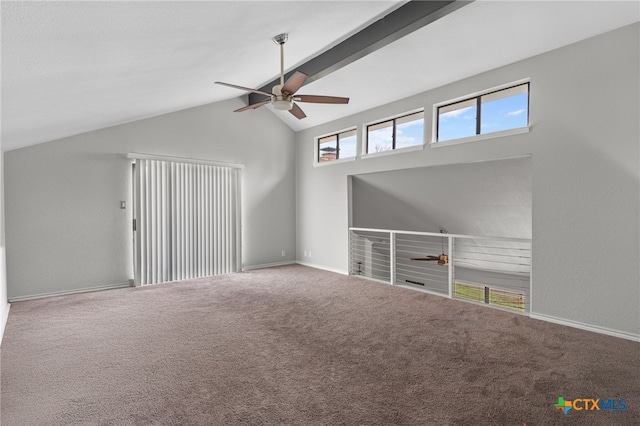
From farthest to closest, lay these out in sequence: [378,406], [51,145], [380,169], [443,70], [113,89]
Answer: [380,169] → [51,145] → [443,70] → [113,89] → [378,406]

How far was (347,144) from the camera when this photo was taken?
6766 millimetres

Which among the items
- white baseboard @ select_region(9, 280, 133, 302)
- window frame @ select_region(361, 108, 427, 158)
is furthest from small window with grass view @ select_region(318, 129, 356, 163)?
white baseboard @ select_region(9, 280, 133, 302)

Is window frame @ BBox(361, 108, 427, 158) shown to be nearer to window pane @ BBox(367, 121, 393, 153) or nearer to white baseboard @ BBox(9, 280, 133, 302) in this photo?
window pane @ BBox(367, 121, 393, 153)

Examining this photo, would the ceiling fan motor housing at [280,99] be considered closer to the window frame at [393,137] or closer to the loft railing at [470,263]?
the window frame at [393,137]

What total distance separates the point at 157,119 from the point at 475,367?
6.09 m

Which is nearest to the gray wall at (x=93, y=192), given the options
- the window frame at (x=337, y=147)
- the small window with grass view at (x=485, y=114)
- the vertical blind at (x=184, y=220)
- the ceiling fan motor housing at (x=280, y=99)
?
the vertical blind at (x=184, y=220)

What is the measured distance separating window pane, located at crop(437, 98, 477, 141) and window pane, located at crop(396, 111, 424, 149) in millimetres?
342

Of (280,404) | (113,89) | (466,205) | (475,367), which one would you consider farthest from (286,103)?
(466,205)

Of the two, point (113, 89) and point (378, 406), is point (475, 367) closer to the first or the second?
point (378, 406)

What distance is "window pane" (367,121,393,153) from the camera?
5.93 meters

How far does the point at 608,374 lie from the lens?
105 inches

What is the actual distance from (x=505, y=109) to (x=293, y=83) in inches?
118

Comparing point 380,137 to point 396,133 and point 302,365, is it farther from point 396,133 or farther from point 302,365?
point 302,365

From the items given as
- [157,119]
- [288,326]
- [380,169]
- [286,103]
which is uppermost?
[157,119]
